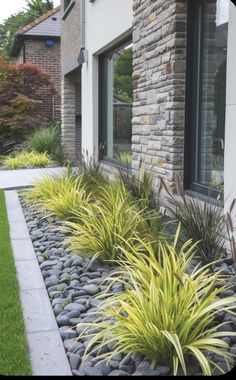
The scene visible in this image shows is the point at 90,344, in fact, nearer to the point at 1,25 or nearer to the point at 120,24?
the point at 120,24

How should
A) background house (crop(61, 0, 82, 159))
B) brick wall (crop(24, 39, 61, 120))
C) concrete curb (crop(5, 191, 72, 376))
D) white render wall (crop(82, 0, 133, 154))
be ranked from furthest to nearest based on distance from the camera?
brick wall (crop(24, 39, 61, 120)), background house (crop(61, 0, 82, 159)), white render wall (crop(82, 0, 133, 154)), concrete curb (crop(5, 191, 72, 376))

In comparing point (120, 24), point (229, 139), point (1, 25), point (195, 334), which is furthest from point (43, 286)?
point (1, 25)

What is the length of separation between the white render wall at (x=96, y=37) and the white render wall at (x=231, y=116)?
3.92 meters

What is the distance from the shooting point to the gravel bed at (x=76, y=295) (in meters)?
3.00

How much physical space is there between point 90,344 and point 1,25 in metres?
45.1

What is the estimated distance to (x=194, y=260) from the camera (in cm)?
459

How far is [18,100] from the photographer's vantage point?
17984 millimetres

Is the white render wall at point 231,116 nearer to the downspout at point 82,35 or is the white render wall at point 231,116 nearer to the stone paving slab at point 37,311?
the stone paving slab at point 37,311

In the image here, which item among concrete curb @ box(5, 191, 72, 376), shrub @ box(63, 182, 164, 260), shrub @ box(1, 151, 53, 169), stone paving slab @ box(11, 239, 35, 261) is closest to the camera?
concrete curb @ box(5, 191, 72, 376)

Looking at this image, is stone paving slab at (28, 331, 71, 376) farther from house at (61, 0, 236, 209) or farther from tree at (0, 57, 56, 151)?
tree at (0, 57, 56, 151)

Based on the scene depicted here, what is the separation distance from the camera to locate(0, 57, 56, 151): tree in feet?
59.5

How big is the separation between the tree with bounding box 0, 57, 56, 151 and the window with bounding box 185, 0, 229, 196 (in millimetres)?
12390

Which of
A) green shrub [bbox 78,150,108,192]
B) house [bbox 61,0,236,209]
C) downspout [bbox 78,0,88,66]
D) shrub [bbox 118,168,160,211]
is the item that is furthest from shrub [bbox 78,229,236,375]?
downspout [bbox 78,0,88,66]

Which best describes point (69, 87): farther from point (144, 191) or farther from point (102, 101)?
point (144, 191)
